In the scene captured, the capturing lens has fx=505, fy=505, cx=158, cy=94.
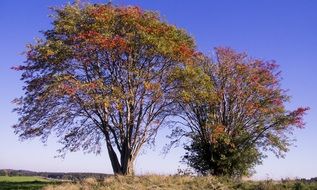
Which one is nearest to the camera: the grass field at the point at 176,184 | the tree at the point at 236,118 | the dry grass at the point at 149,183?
the grass field at the point at 176,184

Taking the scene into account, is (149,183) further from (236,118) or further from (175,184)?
(236,118)

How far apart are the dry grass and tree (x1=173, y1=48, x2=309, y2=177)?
1186 cm

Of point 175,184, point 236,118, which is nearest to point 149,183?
point 175,184

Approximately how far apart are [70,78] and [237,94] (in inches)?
606

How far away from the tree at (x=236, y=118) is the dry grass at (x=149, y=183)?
38.9 feet

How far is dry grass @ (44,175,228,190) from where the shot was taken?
84.2ft

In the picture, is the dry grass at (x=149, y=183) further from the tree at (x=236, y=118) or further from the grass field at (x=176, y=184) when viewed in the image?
the tree at (x=236, y=118)

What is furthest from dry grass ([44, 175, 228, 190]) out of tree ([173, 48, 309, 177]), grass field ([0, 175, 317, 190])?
tree ([173, 48, 309, 177])

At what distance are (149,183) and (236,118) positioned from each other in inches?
633

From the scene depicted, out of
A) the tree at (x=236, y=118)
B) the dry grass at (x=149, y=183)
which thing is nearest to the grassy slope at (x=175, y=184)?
the dry grass at (x=149, y=183)

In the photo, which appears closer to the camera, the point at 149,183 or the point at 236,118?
the point at 149,183

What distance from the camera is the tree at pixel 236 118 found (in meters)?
39.1

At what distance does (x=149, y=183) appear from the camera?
26.4m

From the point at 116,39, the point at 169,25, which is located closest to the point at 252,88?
the point at 169,25
